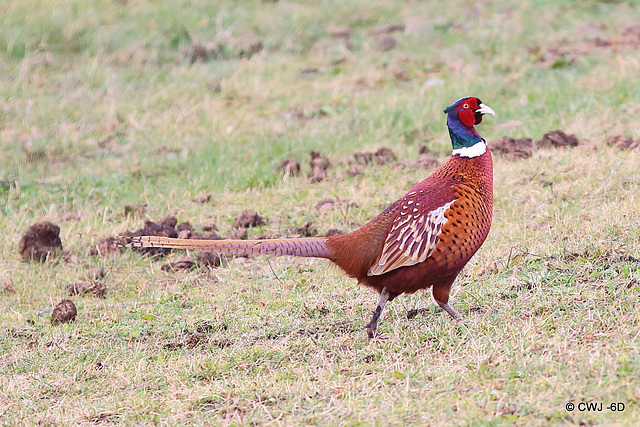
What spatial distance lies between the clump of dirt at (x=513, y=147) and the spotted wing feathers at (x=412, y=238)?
10.5 feet

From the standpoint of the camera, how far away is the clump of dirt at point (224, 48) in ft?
35.2

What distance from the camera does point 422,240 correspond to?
14.5 feet

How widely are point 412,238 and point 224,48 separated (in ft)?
22.9

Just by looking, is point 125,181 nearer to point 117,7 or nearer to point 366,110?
point 366,110

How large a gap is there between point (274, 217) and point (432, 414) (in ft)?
11.5

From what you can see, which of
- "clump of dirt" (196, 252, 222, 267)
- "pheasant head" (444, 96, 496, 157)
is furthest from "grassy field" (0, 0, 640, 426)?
"pheasant head" (444, 96, 496, 157)

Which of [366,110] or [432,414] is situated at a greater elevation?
[432,414]

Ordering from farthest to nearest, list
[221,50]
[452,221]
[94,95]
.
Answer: [221,50], [94,95], [452,221]

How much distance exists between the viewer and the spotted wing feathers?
14.4 ft

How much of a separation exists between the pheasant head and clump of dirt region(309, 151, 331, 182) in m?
2.90

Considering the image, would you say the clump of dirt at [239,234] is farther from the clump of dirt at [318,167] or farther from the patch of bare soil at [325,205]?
the clump of dirt at [318,167]

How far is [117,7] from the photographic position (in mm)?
11453

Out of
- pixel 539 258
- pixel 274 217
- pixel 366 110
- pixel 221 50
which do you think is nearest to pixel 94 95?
pixel 221 50

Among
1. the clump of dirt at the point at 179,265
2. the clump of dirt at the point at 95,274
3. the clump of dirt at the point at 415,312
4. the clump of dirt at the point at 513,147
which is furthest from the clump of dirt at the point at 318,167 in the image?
the clump of dirt at the point at 415,312
